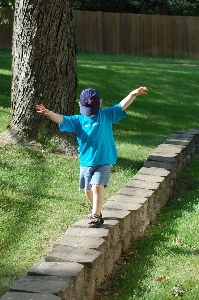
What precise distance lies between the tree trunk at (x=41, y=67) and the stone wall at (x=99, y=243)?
1567mm

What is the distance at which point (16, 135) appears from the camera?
9.27 metres

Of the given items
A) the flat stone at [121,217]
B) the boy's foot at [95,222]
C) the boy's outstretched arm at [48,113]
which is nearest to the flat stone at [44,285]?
the boy's foot at [95,222]

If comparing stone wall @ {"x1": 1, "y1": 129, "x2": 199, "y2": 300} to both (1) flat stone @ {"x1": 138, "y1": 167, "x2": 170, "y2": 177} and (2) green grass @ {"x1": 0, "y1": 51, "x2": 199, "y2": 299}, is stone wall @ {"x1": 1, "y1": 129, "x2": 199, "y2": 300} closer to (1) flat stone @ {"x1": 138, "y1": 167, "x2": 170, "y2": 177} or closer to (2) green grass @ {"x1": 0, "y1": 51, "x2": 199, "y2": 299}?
(1) flat stone @ {"x1": 138, "y1": 167, "x2": 170, "y2": 177}

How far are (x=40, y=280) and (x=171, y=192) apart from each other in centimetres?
442

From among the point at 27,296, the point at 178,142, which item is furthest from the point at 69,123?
the point at 178,142

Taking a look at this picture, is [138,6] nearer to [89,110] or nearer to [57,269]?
[89,110]

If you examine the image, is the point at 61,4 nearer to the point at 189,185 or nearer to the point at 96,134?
the point at 189,185

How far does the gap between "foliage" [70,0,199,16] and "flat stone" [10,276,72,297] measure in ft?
99.1

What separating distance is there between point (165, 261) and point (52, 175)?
291 cm

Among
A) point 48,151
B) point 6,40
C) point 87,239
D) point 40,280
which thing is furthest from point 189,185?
point 6,40

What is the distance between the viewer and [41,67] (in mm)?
9055

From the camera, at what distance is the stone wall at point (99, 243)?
14.3 ft

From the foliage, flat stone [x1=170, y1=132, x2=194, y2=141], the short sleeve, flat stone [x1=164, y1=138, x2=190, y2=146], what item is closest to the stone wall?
the short sleeve

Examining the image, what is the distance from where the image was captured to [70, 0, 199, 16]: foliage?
34062 millimetres
